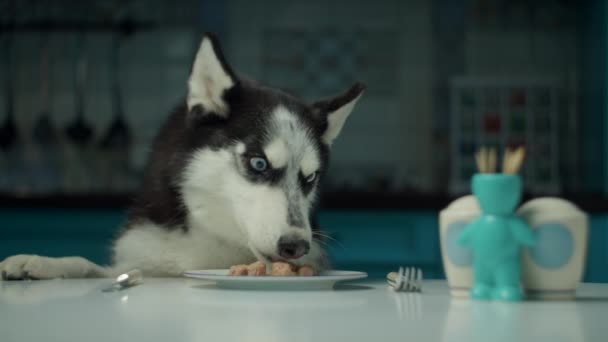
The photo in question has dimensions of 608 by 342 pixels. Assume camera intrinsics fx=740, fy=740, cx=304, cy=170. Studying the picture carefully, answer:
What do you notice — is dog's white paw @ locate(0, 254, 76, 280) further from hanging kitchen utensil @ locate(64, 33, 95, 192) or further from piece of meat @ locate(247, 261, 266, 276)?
hanging kitchen utensil @ locate(64, 33, 95, 192)

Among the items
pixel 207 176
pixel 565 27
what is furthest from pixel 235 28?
pixel 207 176

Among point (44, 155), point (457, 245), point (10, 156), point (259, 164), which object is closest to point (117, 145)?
point (44, 155)

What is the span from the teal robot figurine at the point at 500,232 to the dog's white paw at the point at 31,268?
28.3 inches

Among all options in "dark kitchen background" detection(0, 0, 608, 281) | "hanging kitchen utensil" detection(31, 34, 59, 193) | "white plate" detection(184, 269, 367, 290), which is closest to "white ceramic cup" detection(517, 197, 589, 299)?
"white plate" detection(184, 269, 367, 290)

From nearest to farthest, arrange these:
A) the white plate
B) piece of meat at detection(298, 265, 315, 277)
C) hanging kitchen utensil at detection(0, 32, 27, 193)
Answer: the white plate, piece of meat at detection(298, 265, 315, 277), hanging kitchen utensil at detection(0, 32, 27, 193)

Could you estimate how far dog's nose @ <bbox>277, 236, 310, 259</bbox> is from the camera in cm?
107

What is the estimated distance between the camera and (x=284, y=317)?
27.3 inches

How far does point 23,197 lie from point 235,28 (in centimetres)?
130

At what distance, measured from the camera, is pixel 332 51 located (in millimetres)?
3537

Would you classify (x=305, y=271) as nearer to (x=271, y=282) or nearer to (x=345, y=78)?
(x=271, y=282)

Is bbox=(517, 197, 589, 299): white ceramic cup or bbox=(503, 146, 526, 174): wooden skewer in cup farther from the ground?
bbox=(503, 146, 526, 174): wooden skewer in cup

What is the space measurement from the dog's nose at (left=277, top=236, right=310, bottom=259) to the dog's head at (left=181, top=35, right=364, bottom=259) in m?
0.05

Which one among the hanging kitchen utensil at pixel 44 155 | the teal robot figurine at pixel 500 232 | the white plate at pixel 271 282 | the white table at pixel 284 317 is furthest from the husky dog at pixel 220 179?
the hanging kitchen utensil at pixel 44 155

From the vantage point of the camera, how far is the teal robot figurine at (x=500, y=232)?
2.60 ft
